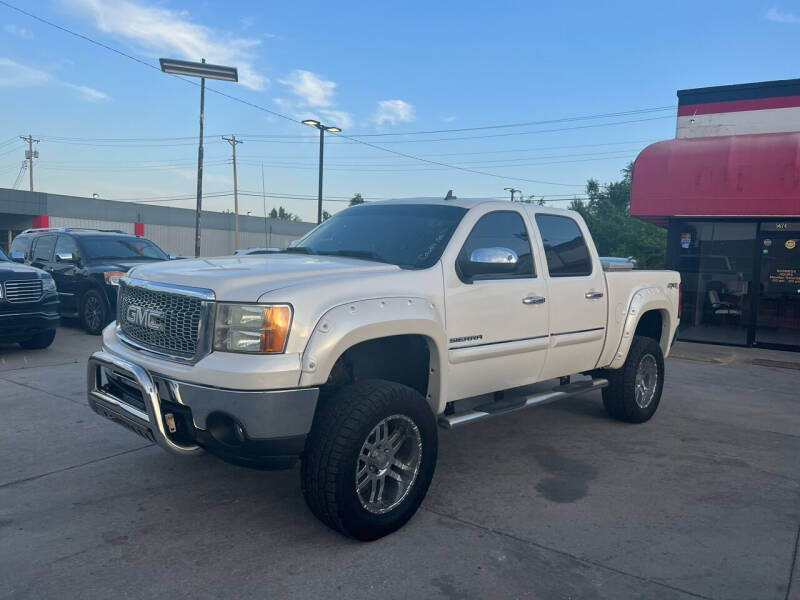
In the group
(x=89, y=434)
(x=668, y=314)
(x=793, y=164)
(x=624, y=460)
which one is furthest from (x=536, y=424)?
(x=793, y=164)

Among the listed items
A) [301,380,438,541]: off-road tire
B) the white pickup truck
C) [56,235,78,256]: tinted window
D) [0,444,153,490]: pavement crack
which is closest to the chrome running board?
the white pickup truck

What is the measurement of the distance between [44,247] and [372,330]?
35.9 ft

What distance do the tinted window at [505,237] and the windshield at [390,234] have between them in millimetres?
166

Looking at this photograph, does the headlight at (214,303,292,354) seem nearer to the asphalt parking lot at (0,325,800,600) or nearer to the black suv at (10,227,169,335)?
the asphalt parking lot at (0,325,800,600)

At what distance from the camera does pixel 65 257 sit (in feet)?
Result: 36.0

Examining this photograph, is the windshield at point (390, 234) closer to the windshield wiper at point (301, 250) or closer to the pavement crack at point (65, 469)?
the windshield wiper at point (301, 250)

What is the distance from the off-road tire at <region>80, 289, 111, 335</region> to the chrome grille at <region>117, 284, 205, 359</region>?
737 cm

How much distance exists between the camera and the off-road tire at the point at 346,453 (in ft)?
10.9

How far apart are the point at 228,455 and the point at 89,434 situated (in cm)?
262

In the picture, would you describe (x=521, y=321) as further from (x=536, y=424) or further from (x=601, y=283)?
(x=536, y=424)

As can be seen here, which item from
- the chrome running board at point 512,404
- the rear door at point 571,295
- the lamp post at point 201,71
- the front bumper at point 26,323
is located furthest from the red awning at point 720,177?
the lamp post at point 201,71

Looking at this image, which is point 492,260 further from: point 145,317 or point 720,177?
point 720,177

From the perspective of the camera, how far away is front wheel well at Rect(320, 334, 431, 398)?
3936 millimetres

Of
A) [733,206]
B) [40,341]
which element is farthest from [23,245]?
[733,206]
